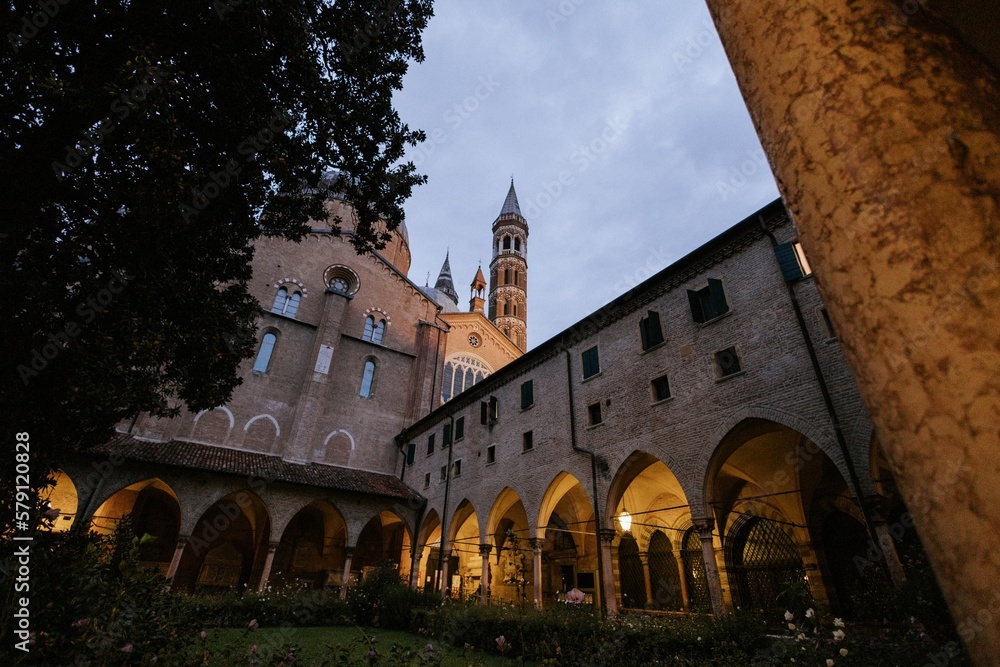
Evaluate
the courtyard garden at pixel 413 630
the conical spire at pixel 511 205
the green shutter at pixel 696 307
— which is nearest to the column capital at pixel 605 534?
the courtyard garden at pixel 413 630

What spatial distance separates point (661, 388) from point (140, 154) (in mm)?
11363

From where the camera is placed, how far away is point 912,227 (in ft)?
2.51

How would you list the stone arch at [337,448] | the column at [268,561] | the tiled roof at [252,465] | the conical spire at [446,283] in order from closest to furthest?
the tiled roof at [252,465] → the column at [268,561] → the stone arch at [337,448] → the conical spire at [446,283]

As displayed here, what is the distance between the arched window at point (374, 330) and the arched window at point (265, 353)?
4653 millimetres

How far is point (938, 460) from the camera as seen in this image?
2.21ft

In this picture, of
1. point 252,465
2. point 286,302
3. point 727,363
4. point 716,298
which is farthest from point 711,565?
point 286,302

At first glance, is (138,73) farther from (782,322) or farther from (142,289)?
(782,322)

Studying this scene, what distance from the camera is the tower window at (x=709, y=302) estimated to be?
11180 millimetres

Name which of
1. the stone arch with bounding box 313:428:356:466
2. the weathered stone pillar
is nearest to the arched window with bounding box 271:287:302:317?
the stone arch with bounding box 313:428:356:466

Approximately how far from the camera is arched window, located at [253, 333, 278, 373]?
2097cm

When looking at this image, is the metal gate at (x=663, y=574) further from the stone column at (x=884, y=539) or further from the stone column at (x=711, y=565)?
the stone column at (x=884, y=539)

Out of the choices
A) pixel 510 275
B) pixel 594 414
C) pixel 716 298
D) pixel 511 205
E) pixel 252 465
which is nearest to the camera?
pixel 716 298

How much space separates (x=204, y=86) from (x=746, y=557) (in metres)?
17.0

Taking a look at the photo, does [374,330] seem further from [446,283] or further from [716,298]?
[446,283]
